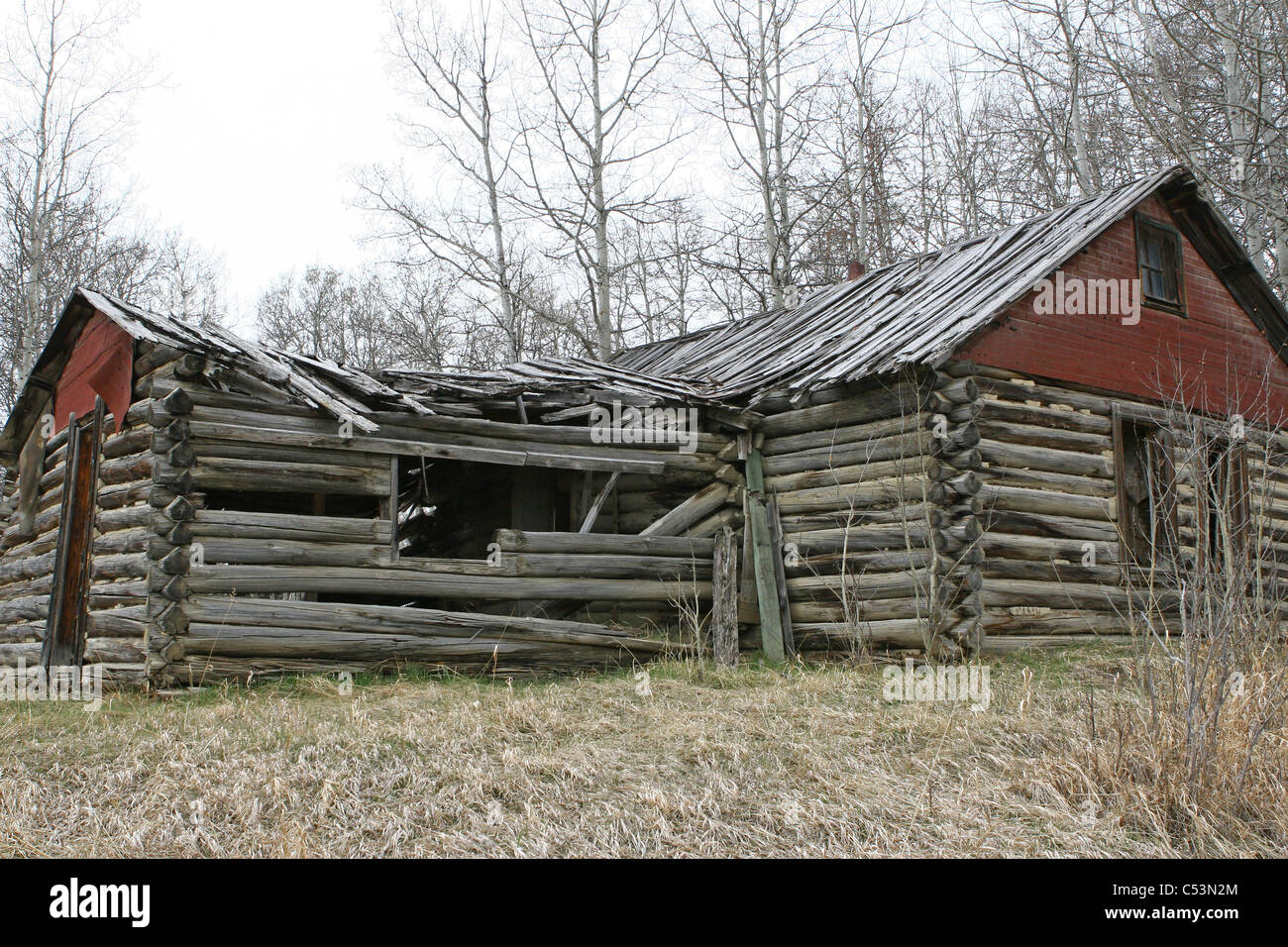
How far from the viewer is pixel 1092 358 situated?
436 inches

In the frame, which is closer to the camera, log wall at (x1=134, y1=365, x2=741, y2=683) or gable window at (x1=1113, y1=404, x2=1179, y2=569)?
log wall at (x1=134, y1=365, x2=741, y2=683)

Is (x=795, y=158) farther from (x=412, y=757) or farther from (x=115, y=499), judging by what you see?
(x=412, y=757)

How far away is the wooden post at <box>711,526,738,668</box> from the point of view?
984 cm

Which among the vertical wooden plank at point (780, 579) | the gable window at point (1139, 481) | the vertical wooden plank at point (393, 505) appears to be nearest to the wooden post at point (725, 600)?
the vertical wooden plank at point (780, 579)

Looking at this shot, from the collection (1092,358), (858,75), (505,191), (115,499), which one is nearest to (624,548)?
(115,499)

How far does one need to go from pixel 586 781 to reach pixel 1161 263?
33.0 ft

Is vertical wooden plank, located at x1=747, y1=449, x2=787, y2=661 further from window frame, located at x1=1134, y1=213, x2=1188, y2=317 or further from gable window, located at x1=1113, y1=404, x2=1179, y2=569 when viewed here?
window frame, located at x1=1134, y1=213, x2=1188, y2=317

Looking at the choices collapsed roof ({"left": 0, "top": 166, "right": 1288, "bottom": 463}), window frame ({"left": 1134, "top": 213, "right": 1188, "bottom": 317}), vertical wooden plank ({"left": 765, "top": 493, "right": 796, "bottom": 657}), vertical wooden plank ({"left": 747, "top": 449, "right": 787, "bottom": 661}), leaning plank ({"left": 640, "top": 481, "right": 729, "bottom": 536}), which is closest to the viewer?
collapsed roof ({"left": 0, "top": 166, "right": 1288, "bottom": 463})

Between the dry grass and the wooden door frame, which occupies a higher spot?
the wooden door frame

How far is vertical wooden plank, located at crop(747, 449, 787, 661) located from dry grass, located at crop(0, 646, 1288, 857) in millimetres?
2740

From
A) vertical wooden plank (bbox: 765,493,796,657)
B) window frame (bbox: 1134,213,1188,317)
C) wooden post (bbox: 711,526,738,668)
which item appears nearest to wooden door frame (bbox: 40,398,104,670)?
wooden post (bbox: 711,526,738,668)

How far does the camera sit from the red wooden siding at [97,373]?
908cm

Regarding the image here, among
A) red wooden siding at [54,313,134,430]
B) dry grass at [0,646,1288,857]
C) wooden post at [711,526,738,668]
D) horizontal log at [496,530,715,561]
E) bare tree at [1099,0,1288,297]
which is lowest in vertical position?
dry grass at [0,646,1288,857]
